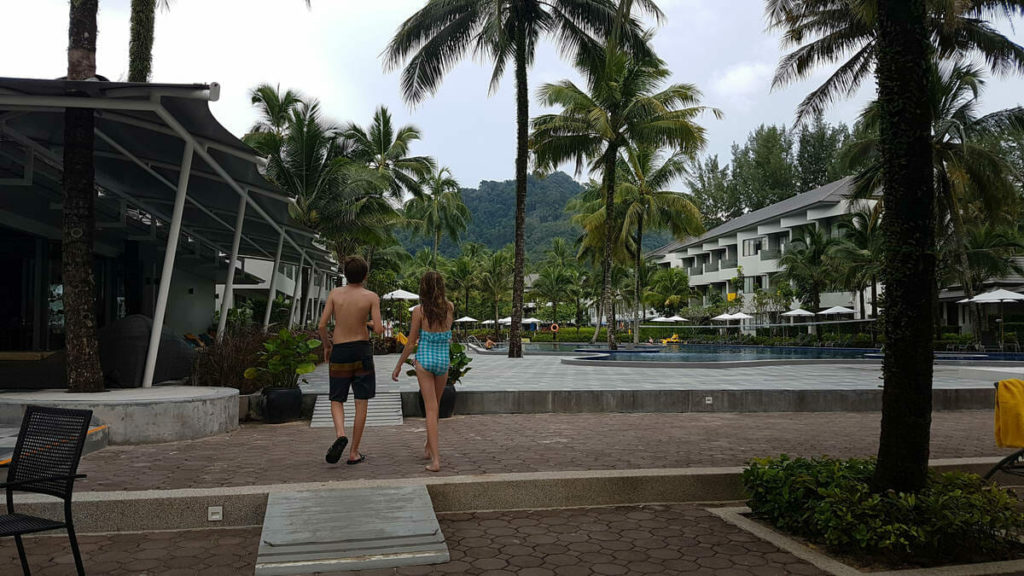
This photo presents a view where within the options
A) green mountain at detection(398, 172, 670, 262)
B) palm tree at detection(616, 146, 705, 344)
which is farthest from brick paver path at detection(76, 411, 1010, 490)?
green mountain at detection(398, 172, 670, 262)

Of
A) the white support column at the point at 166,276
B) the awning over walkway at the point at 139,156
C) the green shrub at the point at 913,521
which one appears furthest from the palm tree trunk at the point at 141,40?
the green shrub at the point at 913,521

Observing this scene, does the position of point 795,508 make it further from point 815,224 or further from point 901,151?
point 815,224

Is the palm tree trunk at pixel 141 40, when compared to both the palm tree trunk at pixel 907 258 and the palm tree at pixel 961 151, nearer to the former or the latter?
the palm tree trunk at pixel 907 258

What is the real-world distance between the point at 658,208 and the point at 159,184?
23384mm

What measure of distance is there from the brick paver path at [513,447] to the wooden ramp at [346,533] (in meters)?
0.98

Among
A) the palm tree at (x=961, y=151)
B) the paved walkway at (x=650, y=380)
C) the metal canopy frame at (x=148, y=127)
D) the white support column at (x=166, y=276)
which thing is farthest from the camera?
the palm tree at (x=961, y=151)

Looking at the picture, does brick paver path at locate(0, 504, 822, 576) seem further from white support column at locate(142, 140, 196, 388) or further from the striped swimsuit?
white support column at locate(142, 140, 196, 388)

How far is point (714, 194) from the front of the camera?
73875mm

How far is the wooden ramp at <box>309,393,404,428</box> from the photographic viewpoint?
912cm

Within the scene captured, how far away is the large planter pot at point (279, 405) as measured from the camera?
30.0ft

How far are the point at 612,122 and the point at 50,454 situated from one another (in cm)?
2384

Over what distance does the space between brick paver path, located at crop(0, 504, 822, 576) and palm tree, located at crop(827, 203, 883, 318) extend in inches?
1189

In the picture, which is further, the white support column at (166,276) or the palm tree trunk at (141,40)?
the palm tree trunk at (141,40)

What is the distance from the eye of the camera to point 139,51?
12.8 m
